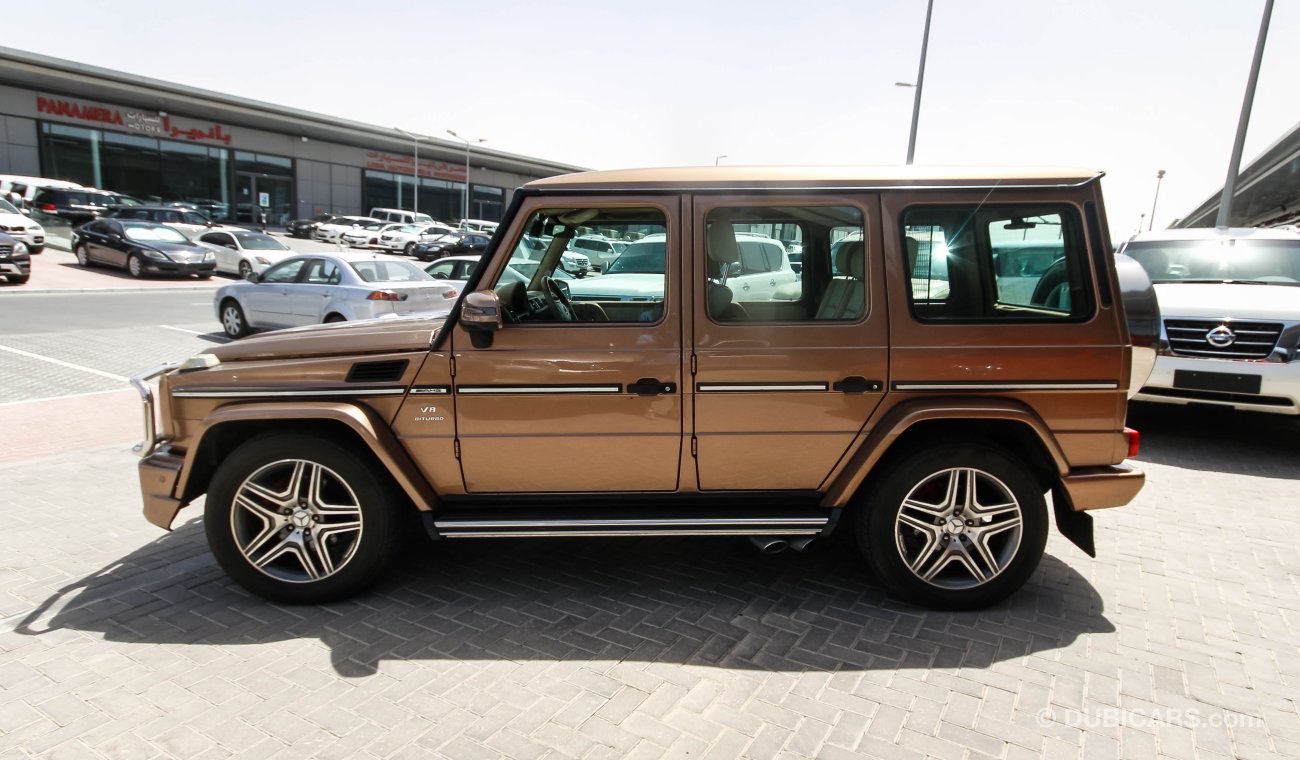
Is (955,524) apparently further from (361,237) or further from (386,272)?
(361,237)

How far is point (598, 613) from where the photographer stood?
12.2 feet

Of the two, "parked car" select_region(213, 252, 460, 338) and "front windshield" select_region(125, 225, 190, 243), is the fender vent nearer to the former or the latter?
"parked car" select_region(213, 252, 460, 338)

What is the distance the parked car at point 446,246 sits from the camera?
3366 cm

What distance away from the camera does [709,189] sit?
356cm

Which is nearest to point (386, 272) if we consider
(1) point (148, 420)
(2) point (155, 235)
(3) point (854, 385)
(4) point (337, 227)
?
(1) point (148, 420)

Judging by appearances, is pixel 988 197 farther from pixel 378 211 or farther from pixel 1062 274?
pixel 378 211

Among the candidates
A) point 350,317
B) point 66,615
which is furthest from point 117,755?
point 350,317

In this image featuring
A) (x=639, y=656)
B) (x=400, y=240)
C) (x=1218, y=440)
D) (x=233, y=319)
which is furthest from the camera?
(x=400, y=240)

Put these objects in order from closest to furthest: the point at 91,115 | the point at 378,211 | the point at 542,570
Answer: the point at 542,570 → the point at 91,115 → the point at 378,211

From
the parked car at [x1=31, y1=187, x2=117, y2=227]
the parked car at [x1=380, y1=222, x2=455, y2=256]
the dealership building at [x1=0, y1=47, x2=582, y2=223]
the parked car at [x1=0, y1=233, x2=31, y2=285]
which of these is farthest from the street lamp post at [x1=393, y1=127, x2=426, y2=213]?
the parked car at [x1=0, y1=233, x2=31, y2=285]

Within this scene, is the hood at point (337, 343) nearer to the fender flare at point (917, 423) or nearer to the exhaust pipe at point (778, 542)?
the exhaust pipe at point (778, 542)

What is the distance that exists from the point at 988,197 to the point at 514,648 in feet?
9.82

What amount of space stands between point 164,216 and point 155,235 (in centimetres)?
902

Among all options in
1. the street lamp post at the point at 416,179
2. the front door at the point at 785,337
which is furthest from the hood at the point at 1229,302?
the street lamp post at the point at 416,179
